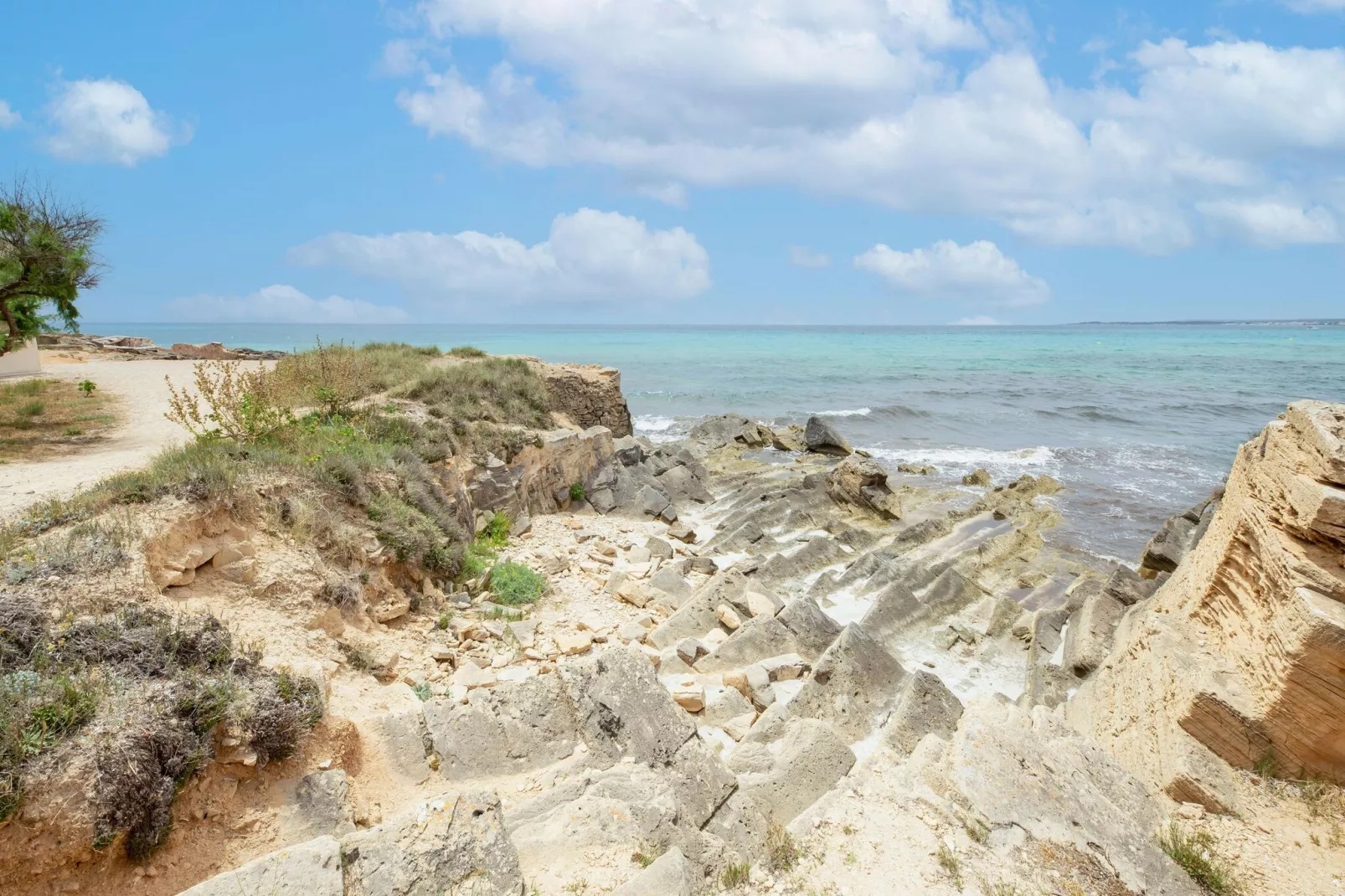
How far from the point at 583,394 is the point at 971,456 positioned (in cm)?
1517

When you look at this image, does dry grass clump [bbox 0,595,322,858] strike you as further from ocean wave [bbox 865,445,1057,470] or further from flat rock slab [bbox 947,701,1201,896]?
ocean wave [bbox 865,445,1057,470]

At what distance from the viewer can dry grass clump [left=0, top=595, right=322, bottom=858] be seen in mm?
4070

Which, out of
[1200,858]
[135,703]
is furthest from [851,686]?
[135,703]

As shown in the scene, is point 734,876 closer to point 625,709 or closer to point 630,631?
point 625,709

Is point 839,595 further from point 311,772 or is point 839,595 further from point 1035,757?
point 311,772

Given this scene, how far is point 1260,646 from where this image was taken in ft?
18.7

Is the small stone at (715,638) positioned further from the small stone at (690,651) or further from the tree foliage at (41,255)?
the tree foliage at (41,255)

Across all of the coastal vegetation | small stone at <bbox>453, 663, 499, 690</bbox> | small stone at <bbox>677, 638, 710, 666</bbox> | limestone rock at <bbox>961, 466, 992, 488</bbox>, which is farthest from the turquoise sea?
small stone at <bbox>453, 663, 499, 690</bbox>

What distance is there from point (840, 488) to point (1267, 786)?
37.1ft

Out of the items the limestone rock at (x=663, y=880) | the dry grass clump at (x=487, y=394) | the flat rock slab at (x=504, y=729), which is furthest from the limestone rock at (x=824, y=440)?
the limestone rock at (x=663, y=880)

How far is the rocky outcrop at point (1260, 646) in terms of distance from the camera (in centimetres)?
521

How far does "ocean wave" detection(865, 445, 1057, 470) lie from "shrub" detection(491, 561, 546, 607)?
1738 centimetres

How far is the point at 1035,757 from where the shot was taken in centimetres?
521

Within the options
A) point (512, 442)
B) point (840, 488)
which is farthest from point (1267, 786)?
point (512, 442)
